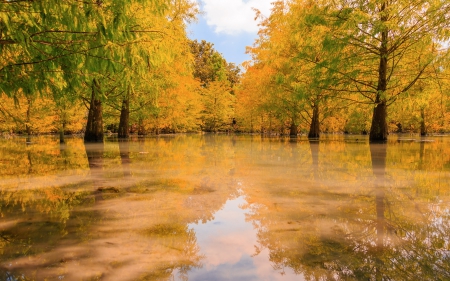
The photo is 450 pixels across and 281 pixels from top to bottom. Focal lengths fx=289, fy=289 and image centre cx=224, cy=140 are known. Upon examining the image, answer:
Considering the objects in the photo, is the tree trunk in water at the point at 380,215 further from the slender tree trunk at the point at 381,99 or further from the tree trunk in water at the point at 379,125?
the tree trunk in water at the point at 379,125

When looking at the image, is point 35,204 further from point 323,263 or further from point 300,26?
point 300,26

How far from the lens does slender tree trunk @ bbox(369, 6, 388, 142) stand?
13430 mm

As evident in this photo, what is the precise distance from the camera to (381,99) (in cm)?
1358

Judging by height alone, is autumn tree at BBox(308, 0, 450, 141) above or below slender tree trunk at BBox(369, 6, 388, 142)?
above

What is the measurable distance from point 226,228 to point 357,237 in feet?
4.06

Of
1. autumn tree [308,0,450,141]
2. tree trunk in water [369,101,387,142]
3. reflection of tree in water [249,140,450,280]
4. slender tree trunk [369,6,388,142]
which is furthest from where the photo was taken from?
tree trunk in water [369,101,387,142]

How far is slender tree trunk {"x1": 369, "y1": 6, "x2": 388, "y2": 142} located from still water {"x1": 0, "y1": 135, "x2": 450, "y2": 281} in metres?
9.91

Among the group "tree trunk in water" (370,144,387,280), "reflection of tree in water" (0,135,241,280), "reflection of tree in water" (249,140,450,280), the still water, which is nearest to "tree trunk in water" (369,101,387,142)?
"tree trunk in water" (370,144,387,280)

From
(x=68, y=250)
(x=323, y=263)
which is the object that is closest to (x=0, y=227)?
(x=68, y=250)

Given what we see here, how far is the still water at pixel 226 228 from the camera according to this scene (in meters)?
2.07

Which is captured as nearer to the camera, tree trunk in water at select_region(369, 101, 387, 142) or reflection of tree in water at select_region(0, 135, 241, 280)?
reflection of tree in water at select_region(0, 135, 241, 280)

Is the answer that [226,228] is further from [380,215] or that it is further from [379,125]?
[379,125]

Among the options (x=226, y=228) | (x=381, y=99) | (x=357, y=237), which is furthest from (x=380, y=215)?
(x=381, y=99)

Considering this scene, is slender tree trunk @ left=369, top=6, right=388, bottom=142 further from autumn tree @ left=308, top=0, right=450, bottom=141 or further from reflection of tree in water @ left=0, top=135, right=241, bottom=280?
reflection of tree in water @ left=0, top=135, right=241, bottom=280
